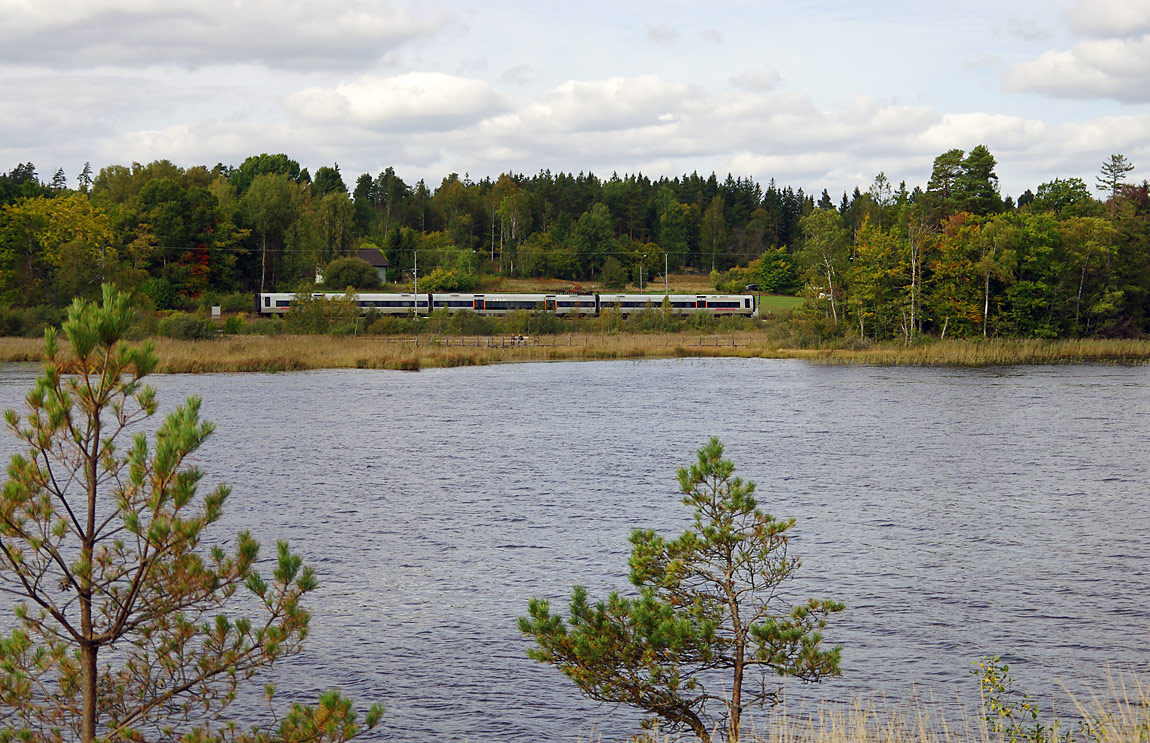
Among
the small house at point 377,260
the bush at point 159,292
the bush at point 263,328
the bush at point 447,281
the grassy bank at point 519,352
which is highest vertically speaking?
the small house at point 377,260

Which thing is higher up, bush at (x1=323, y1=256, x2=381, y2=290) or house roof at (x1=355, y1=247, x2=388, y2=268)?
house roof at (x1=355, y1=247, x2=388, y2=268)

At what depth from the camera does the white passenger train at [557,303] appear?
120438 millimetres

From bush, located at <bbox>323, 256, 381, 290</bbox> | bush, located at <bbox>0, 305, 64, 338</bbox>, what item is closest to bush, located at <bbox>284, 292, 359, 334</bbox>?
bush, located at <bbox>0, 305, 64, 338</bbox>

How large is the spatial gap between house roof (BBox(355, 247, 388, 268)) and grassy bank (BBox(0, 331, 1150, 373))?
174ft

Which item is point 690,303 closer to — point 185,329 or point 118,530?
point 185,329

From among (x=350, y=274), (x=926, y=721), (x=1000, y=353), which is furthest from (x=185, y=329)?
(x=926, y=721)

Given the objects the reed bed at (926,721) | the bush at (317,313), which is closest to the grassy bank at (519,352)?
the bush at (317,313)

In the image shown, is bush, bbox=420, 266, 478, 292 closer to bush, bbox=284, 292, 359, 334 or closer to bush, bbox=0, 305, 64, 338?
bush, bbox=284, 292, 359, 334

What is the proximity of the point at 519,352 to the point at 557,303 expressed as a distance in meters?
35.6

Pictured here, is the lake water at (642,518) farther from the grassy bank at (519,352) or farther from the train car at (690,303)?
the train car at (690,303)

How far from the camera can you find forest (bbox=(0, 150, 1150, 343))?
88688 mm

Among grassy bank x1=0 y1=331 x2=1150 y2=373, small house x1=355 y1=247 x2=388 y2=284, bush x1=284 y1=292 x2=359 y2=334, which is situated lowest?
grassy bank x1=0 y1=331 x2=1150 y2=373

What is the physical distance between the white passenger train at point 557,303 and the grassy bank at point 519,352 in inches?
818

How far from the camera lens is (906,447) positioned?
42.8 meters
